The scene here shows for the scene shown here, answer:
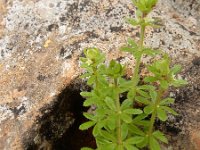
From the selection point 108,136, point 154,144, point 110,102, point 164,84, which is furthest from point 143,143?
point 164,84

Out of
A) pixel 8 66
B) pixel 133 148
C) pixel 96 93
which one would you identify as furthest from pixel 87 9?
pixel 133 148

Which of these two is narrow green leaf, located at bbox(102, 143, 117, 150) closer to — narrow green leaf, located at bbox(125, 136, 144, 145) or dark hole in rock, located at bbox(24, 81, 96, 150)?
narrow green leaf, located at bbox(125, 136, 144, 145)

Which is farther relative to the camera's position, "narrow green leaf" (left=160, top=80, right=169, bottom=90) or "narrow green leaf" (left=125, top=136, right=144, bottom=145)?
"narrow green leaf" (left=125, top=136, right=144, bottom=145)

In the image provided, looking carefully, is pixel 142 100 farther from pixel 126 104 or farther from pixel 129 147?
pixel 129 147

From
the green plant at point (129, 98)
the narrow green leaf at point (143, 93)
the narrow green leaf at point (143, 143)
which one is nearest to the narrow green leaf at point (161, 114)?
the green plant at point (129, 98)

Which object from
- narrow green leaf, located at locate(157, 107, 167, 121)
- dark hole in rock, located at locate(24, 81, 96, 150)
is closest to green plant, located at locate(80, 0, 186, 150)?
narrow green leaf, located at locate(157, 107, 167, 121)

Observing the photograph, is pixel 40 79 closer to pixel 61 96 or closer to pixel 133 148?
pixel 61 96
